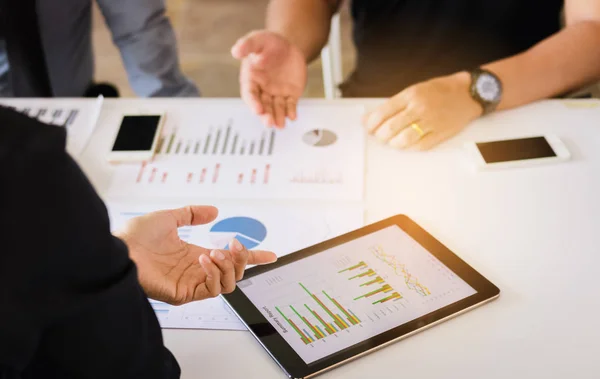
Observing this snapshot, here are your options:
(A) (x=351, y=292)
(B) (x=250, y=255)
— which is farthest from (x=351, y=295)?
(B) (x=250, y=255)

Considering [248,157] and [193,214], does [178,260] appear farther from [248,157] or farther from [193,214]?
[248,157]

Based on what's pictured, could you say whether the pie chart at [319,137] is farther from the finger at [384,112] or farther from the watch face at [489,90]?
the watch face at [489,90]

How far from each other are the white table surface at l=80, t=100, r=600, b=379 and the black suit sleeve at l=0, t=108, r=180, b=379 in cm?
19

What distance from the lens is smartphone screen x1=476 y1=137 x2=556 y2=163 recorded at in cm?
97

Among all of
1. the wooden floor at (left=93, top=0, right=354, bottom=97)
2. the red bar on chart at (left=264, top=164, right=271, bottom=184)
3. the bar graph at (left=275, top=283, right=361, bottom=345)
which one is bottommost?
the wooden floor at (left=93, top=0, right=354, bottom=97)

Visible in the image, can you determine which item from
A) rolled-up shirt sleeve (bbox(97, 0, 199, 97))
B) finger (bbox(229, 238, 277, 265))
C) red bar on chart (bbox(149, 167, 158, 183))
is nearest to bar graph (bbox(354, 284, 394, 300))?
finger (bbox(229, 238, 277, 265))

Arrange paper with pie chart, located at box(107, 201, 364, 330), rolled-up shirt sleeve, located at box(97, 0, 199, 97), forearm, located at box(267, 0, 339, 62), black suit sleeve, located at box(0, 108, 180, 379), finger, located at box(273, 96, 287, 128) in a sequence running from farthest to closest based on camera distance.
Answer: rolled-up shirt sleeve, located at box(97, 0, 199, 97) < forearm, located at box(267, 0, 339, 62) < finger, located at box(273, 96, 287, 128) < paper with pie chart, located at box(107, 201, 364, 330) < black suit sleeve, located at box(0, 108, 180, 379)

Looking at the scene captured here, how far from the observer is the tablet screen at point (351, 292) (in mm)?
730

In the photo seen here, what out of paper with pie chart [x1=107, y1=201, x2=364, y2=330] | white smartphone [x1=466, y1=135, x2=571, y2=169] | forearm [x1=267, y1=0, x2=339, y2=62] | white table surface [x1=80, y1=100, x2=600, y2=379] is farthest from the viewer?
forearm [x1=267, y1=0, x2=339, y2=62]

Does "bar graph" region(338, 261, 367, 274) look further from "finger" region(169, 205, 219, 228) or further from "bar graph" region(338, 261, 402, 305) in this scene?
"finger" region(169, 205, 219, 228)

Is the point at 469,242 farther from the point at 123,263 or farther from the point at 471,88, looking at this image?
the point at 123,263

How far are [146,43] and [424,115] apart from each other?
0.80 m

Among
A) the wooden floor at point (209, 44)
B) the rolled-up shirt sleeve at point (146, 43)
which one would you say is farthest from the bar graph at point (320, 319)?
the wooden floor at point (209, 44)

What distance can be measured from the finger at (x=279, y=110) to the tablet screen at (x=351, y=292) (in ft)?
0.94
